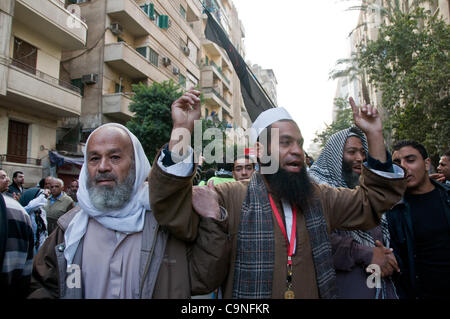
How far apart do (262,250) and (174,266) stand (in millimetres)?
487

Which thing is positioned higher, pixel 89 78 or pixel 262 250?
pixel 89 78

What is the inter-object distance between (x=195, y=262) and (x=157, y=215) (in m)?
0.35

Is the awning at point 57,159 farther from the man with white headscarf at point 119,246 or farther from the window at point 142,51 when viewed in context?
the man with white headscarf at point 119,246

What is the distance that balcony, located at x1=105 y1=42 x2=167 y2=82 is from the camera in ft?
52.7

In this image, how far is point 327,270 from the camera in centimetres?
183

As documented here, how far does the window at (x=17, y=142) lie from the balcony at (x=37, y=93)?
792 mm

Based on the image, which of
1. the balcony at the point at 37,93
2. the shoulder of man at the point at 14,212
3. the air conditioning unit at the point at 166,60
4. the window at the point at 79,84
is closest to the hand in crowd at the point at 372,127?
the shoulder of man at the point at 14,212

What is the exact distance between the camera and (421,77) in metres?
11.1

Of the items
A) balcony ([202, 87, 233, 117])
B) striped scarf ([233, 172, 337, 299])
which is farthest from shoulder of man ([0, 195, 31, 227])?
balcony ([202, 87, 233, 117])

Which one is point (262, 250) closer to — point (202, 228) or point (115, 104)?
point (202, 228)

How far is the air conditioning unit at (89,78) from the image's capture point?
16031 millimetres

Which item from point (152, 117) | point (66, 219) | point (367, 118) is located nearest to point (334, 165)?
point (367, 118)

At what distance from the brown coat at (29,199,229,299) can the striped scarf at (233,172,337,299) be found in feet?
0.41
